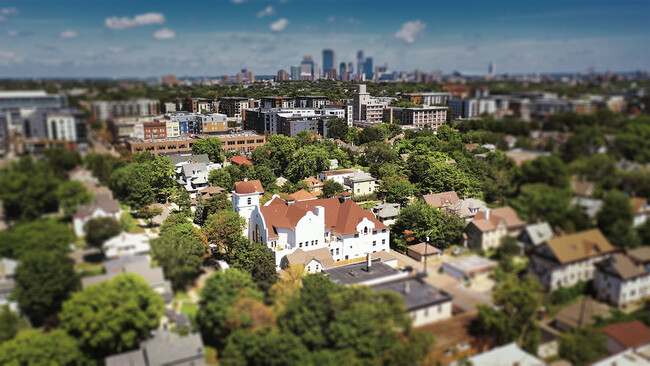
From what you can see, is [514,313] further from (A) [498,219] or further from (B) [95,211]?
(B) [95,211]

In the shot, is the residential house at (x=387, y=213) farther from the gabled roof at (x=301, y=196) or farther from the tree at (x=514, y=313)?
the tree at (x=514, y=313)

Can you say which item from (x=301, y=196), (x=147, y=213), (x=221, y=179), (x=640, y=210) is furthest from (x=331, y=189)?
(x=640, y=210)

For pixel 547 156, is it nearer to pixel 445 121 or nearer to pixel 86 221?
pixel 86 221

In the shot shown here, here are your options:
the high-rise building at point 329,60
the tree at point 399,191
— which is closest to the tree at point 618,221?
the tree at point 399,191

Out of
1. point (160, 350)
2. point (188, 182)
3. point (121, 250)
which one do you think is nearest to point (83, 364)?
point (160, 350)

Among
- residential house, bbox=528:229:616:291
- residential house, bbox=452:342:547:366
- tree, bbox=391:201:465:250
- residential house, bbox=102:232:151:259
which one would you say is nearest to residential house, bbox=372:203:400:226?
tree, bbox=391:201:465:250
